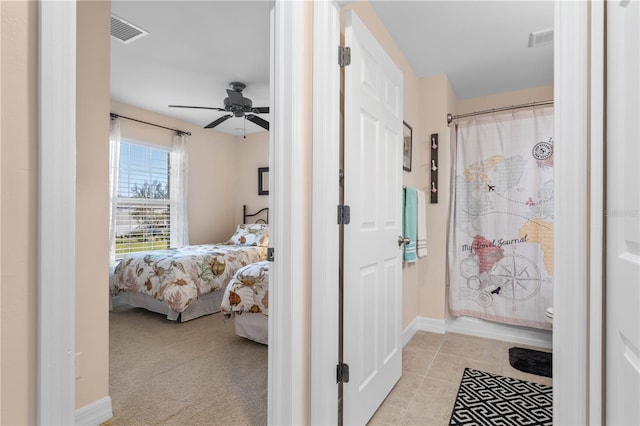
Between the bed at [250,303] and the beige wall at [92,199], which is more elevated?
the beige wall at [92,199]

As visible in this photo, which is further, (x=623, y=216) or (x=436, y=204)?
(x=436, y=204)

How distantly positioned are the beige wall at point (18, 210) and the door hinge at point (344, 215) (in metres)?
1.18

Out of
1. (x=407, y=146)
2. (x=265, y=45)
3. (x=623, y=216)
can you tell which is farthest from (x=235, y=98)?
(x=623, y=216)

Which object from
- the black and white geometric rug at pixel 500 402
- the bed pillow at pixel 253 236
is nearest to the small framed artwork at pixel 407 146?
the black and white geometric rug at pixel 500 402

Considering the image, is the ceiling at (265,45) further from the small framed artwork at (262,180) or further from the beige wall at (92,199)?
the small framed artwork at (262,180)

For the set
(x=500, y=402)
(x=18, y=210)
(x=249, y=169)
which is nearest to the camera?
(x=18, y=210)

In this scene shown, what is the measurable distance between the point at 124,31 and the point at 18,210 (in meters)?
2.75

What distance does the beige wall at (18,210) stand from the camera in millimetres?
547

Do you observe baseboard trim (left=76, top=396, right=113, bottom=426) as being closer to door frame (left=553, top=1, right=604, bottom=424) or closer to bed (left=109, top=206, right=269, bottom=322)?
bed (left=109, top=206, right=269, bottom=322)

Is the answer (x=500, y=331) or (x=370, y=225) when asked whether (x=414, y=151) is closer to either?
(x=370, y=225)

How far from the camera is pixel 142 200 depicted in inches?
191

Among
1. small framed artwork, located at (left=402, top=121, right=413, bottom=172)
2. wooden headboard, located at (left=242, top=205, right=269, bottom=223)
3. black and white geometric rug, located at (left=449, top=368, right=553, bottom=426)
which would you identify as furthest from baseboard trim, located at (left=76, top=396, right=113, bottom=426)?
wooden headboard, located at (left=242, top=205, right=269, bottom=223)

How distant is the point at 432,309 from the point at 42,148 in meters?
3.31

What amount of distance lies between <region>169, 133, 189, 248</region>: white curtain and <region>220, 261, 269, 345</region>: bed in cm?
252
